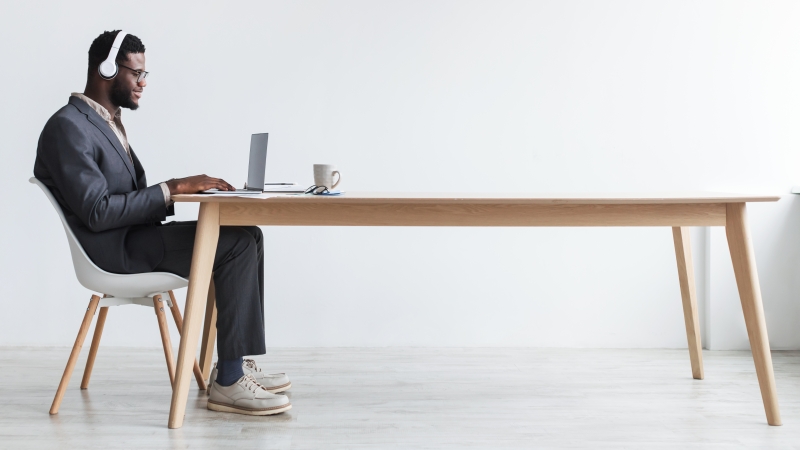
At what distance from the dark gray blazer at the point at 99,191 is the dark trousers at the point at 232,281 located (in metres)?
0.06

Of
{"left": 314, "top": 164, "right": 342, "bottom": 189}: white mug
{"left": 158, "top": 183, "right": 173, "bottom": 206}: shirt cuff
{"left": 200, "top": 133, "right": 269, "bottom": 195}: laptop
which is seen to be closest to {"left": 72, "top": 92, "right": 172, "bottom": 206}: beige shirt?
{"left": 158, "top": 183, "right": 173, "bottom": 206}: shirt cuff

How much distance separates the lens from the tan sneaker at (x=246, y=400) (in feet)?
7.11

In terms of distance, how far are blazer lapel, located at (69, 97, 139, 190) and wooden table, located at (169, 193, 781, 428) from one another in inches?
12.4

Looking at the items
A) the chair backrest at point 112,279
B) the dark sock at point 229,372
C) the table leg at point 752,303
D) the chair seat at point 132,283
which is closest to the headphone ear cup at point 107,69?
the chair backrest at point 112,279

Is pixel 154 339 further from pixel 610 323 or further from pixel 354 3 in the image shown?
pixel 610 323

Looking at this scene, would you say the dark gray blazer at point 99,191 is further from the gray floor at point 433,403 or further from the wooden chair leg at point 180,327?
the gray floor at point 433,403

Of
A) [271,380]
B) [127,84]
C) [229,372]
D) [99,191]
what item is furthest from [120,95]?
[271,380]

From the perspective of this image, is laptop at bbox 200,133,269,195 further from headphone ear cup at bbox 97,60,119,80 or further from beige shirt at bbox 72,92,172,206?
headphone ear cup at bbox 97,60,119,80

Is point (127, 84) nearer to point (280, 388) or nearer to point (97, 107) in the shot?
point (97, 107)

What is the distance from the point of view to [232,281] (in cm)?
217

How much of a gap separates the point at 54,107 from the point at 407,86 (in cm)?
160

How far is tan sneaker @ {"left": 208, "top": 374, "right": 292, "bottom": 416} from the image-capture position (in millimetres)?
2166

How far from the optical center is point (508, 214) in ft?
6.76

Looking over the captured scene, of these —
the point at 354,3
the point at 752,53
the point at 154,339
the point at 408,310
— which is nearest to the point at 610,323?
the point at 408,310
